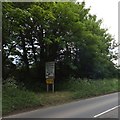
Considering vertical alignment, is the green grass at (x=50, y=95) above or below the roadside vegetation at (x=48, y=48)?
below

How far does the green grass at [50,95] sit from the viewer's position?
1897 centimetres

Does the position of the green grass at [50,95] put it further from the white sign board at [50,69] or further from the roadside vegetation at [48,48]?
the white sign board at [50,69]

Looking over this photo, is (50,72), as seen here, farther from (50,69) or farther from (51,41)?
(51,41)

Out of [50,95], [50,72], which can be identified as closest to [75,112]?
[50,95]

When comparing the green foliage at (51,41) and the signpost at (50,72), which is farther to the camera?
the signpost at (50,72)

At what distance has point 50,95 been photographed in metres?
25.8

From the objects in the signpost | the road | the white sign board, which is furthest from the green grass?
the white sign board

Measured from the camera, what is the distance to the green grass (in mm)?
18969

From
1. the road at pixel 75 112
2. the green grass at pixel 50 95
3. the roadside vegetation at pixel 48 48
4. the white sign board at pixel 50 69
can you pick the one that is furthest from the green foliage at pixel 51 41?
the road at pixel 75 112

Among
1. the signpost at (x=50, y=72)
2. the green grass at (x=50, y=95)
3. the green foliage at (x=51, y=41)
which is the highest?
the green foliage at (x=51, y=41)

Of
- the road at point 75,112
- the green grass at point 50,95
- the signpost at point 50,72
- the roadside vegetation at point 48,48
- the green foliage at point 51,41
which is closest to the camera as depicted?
the road at point 75,112

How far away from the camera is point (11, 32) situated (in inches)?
937

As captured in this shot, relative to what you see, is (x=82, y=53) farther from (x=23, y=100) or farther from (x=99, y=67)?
(x=23, y=100)

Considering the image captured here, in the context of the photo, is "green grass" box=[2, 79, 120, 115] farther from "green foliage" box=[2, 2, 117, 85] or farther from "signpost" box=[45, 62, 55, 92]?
"green foliage" box=[2, 2, 117, 85]
